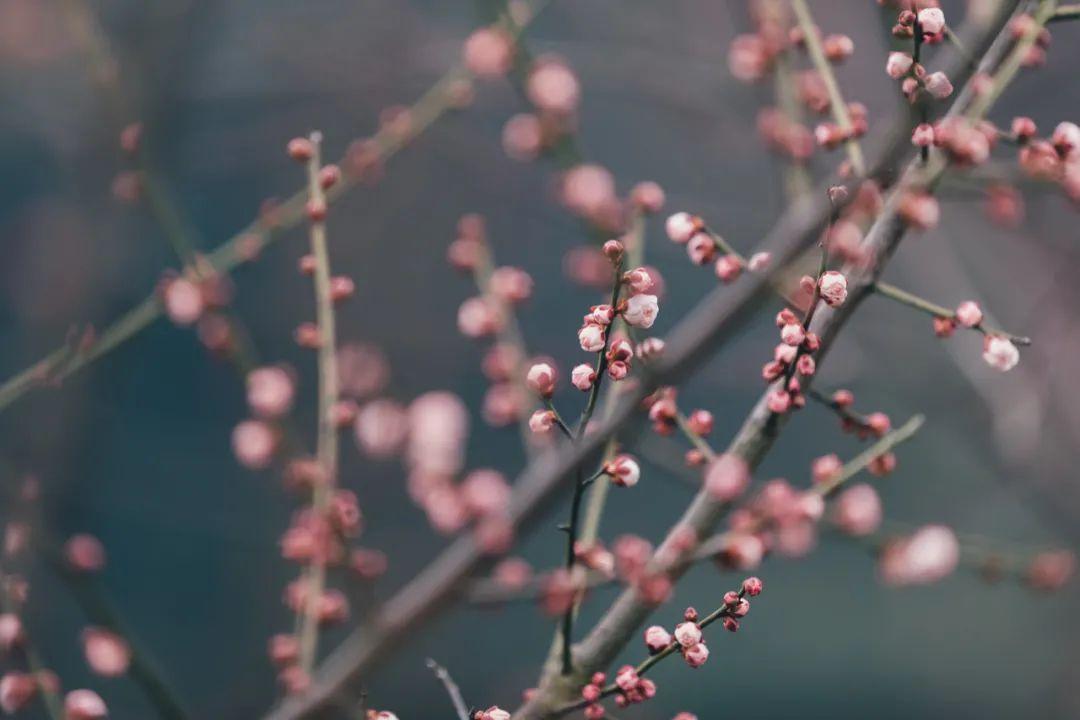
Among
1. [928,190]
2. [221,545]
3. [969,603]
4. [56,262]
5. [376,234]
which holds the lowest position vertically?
[969,603]

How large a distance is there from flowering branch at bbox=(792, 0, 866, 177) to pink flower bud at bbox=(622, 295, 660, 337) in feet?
0.86

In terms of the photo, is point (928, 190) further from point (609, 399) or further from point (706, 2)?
point (706, 2)

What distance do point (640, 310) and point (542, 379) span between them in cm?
12

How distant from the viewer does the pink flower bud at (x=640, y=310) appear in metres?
0.88

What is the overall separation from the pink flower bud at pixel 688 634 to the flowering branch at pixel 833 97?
46 centimetres

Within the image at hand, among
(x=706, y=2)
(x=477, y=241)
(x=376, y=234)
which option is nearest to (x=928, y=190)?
(x=477, y=241)

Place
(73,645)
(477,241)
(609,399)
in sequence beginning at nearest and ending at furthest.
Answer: (609,399), (477,241), (73,645)

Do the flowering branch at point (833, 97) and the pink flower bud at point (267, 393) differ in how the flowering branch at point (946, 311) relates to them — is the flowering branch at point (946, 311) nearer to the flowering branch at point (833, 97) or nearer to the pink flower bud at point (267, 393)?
the flowering branch at point (833, 97)

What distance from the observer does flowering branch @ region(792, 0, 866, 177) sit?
1054 millimetres

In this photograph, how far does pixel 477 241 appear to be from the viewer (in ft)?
A: 4.98

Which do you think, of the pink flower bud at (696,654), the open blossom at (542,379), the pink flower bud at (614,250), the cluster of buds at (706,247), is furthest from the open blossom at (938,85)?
the pink flower bud at (696,654)

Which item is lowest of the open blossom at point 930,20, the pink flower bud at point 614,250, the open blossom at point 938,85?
the pink flower bud at point 614,250

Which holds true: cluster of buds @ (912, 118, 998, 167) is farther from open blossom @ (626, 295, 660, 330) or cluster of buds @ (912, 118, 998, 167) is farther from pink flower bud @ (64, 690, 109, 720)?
pink flower bud @ (64, 690, 109, 720)

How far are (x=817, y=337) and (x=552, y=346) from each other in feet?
12.5
